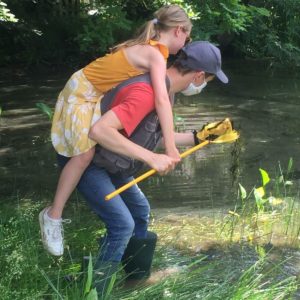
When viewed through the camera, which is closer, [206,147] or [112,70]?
[112,70]

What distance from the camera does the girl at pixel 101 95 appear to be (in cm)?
277

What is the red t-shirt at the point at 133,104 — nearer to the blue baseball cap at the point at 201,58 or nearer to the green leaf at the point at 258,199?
the blue baseball cap at the point at 201,58

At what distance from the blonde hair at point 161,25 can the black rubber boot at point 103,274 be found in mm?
1095

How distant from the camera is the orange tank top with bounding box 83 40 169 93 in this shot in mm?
2832

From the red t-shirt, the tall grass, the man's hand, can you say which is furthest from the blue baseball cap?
the tall grass

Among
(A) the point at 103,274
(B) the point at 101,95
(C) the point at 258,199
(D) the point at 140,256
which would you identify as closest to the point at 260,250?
(C) the point at 258,199

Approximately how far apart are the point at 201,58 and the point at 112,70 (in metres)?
0.45

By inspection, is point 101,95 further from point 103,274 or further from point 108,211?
point 103,274

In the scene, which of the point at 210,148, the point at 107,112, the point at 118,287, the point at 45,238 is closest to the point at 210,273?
the point at 118,287

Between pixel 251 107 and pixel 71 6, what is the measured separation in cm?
694

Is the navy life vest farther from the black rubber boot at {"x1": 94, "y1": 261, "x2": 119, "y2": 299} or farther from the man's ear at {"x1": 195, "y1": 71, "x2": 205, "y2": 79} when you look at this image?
the black rubber boot at {"x1": 94, "y1": 261, "x2": 119, "y2": 299}

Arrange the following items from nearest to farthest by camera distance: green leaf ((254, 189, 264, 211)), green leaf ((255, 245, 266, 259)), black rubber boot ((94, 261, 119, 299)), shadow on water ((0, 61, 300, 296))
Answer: black rubber boot ((94, 261, 119, 299)) → green leaf ((255, 245, 266, 259)) → green leaf ((254, 189, 264, 211)) → shadow on water ((0, 61, 300, 296))

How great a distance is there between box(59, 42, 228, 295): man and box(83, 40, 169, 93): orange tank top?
86mm

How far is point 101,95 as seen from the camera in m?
2.92
